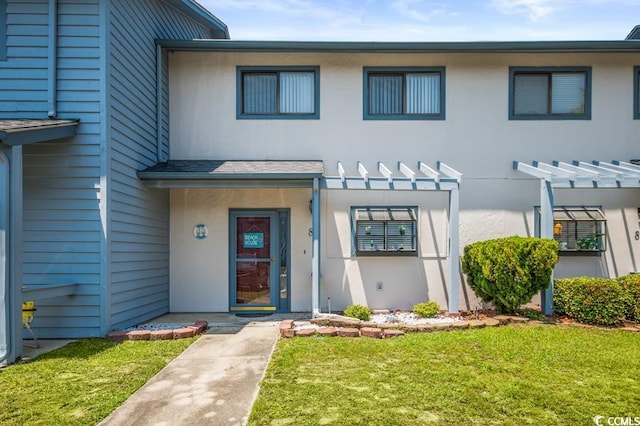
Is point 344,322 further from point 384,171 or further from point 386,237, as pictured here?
point 384,171

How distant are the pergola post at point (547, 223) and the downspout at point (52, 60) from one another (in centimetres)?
817

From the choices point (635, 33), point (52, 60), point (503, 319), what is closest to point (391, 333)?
point (503, 319)

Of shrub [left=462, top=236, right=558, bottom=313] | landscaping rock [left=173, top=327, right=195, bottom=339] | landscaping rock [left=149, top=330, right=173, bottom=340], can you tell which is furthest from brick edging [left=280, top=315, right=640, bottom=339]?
landscaping rock [left=149, top=330, right=173, bottom=340]

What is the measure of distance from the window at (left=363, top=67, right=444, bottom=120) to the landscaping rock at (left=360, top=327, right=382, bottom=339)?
14.2 feet

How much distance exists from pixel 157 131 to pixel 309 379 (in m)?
6.01

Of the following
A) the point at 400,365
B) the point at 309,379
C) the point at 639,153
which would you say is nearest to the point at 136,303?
the point at 309,379

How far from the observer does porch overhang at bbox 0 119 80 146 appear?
18.4 ft

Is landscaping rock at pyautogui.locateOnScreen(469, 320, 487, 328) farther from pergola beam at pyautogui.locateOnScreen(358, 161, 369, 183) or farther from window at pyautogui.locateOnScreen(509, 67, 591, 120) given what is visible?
window at pyautogui.locateOnScreen(509, 67, 591, 120)

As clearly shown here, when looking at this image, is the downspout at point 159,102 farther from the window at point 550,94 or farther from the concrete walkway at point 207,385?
the window at point 550,94

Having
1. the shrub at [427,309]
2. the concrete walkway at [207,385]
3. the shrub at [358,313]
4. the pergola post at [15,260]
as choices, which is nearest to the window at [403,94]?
the shrub at [427,309]

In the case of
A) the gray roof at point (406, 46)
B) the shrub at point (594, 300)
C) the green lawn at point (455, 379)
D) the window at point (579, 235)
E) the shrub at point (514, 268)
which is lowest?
the green lawn at point (455, 379)

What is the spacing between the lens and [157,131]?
9.01 m

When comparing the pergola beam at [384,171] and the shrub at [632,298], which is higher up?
the pergola beam at [384,171]

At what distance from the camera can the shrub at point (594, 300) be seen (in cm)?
767
